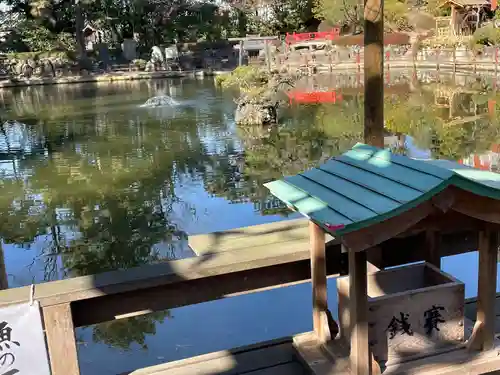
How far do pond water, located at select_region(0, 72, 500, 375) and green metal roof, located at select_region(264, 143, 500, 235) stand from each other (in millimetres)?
1794

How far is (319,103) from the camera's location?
53.5 feet

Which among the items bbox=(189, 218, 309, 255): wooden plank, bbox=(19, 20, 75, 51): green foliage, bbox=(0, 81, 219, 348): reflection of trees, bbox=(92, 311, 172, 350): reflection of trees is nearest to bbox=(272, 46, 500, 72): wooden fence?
bbox=(0, 81, 219, 348): reflection of trees

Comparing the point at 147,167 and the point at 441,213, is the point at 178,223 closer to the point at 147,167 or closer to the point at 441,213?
the point at 147,167

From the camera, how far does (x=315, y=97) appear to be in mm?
17719

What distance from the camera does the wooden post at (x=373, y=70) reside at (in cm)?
397

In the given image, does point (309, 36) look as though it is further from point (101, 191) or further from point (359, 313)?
point (359, 313)

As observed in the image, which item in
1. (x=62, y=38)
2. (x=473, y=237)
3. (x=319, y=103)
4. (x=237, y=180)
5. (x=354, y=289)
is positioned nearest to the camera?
(x=354, y=289)

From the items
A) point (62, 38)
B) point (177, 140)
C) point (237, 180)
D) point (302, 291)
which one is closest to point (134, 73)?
Answer: point (62, 38)

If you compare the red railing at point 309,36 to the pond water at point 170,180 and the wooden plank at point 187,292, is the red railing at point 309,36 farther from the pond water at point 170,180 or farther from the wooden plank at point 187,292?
the wooden plank at point 187,292

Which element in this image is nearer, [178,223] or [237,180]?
[178,223]

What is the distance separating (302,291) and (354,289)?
2.32 meters

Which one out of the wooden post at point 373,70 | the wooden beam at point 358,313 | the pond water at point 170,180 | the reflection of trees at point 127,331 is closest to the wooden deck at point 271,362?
the wooden beam at point 358,313

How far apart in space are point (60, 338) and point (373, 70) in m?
2.64

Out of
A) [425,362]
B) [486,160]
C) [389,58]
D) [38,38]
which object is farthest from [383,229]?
[38,38]
